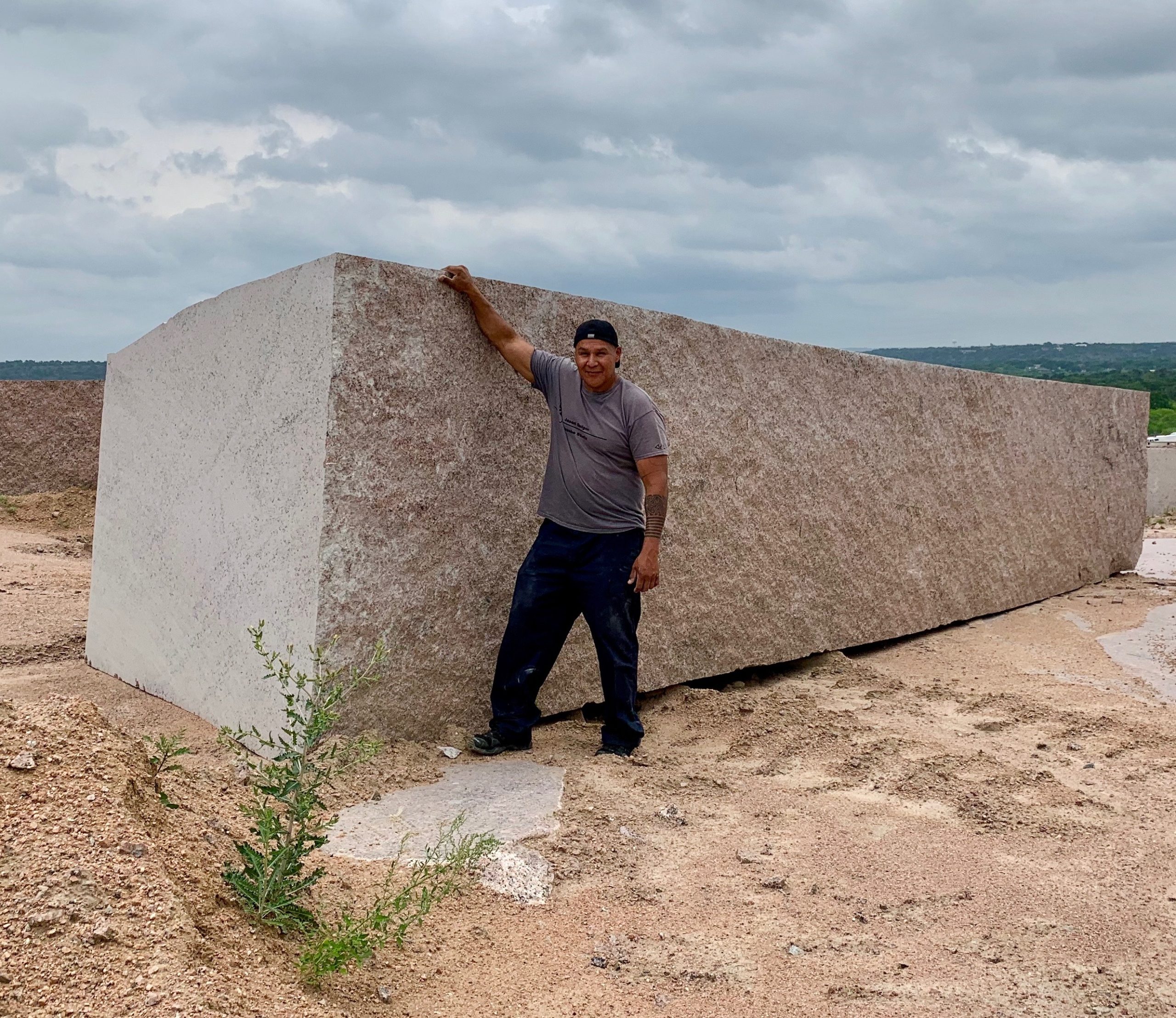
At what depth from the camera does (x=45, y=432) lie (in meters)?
12.2

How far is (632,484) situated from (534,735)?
3.57 ft

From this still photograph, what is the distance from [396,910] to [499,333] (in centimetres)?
232

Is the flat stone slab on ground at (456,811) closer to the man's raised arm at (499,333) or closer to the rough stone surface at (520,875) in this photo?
the rough stone surface at (520,875)

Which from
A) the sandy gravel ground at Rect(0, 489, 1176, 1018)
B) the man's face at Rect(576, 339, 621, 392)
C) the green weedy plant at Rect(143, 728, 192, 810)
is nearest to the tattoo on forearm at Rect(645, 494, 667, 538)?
the man's face at Rect(576, 339, 621, 392)

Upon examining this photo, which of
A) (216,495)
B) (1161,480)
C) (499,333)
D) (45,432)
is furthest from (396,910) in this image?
(1161,480)

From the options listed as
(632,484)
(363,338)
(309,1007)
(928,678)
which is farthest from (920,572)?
(309,1007)

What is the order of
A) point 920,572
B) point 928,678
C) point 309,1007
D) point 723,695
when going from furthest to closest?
1. point 920,572
2. point 928,678
3. point 723,695
4. point 309,1007

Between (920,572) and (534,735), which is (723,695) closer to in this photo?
(534,735)

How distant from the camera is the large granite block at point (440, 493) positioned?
3705 millimetres

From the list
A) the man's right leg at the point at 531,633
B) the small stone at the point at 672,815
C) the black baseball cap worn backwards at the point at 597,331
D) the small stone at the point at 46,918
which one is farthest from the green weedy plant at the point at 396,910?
the black baseball cap worn backwards at the point at 597,331

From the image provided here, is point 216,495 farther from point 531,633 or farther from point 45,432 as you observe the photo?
point 45,432

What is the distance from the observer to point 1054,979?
95.6 inches

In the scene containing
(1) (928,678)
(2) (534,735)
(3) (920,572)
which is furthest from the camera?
(3) (920,572)

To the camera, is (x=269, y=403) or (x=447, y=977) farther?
(x=269, y=403)
